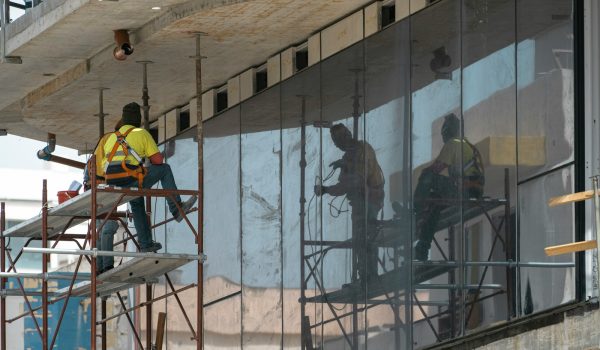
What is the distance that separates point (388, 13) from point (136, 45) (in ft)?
12.1

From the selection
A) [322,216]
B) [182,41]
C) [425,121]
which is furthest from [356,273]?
[182,41]

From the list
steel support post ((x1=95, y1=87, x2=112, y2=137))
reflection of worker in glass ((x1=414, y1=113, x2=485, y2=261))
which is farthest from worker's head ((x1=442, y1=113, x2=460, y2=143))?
steel support post ((x1=95, y1=87, x2=112, y2=137))

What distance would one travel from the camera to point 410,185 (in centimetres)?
1992

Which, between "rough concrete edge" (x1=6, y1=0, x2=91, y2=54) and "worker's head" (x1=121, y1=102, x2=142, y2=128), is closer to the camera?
"rough concrete edge" (x1=6, y1=0, x2=91, y2=54)

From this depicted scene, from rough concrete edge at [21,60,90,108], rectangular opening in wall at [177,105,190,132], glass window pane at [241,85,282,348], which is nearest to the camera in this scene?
glass window pane at [241,85,282,348]

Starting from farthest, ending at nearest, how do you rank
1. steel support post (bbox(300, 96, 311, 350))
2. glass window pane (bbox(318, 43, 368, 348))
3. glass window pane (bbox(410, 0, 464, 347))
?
1. steel support post (bbox(300, 96, 311, 350))
2. glass window pane (bbox(318, 43, 368, 348))
3. glass window pane (bbox(410, 0, 464, 347))

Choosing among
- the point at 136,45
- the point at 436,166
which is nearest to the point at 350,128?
the point at 436,166

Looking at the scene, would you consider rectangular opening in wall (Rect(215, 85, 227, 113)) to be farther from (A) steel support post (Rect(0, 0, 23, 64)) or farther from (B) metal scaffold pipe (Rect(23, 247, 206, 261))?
(B) metal scaffold pipe (Rect(23, 247, 206, 261))

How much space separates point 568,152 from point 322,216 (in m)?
5.07

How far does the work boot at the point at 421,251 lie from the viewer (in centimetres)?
1952

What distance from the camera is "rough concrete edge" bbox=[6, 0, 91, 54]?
20.6 m

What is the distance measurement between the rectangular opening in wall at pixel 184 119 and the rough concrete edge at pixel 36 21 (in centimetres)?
479

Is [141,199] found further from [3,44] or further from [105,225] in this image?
[3,44]

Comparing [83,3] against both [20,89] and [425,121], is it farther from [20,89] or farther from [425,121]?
[20,89]
